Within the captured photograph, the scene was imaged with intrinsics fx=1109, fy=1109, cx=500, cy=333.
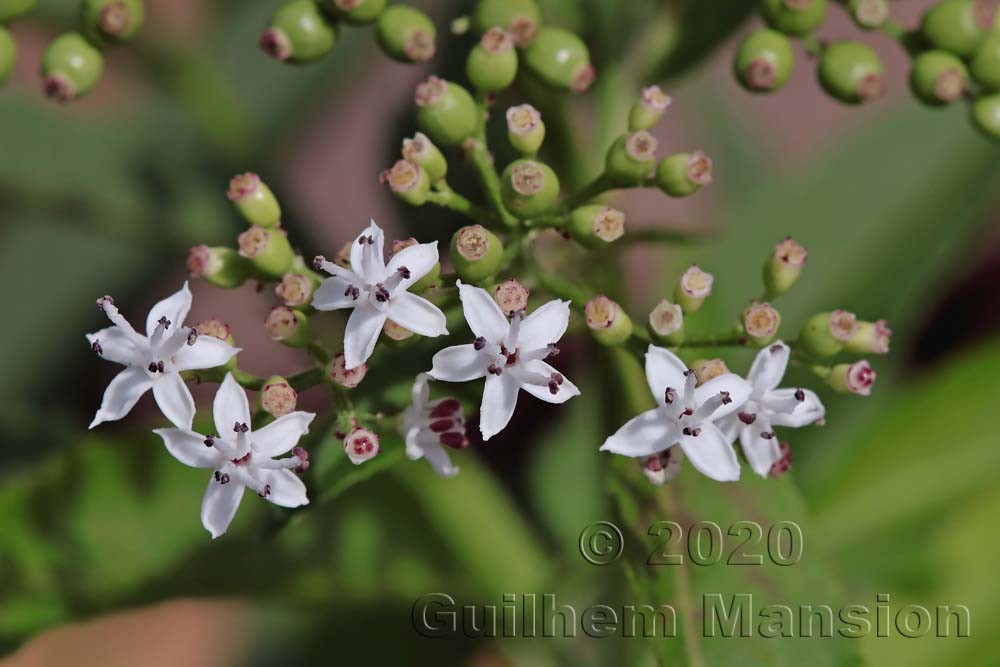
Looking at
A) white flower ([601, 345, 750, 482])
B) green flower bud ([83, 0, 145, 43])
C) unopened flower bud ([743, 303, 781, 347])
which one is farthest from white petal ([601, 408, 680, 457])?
green flower bud ([83, 0, 145, 43])

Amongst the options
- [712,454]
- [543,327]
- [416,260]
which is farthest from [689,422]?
[416,260]

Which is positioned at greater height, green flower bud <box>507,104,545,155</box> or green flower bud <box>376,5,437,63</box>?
green flower bud <box>376,5,437,63</box>

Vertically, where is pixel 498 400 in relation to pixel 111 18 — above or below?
below

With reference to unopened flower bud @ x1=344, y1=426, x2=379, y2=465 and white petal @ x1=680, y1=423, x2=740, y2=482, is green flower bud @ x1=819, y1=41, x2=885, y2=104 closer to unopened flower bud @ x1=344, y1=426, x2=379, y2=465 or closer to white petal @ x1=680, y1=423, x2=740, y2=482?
white petal @ x1=680, y1=423, x2=740, y2=482

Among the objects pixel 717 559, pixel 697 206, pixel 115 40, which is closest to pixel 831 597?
pixel 717 559

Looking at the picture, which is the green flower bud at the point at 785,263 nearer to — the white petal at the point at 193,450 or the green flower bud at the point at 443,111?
the green flower bud at the point at 443,111

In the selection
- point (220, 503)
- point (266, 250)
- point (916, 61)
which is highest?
point (916, 61)

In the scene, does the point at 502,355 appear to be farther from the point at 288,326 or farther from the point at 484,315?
the point at 288,326

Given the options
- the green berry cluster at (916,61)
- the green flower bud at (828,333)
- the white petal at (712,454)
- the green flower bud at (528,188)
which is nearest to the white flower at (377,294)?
the green flower bud at (528,188)
